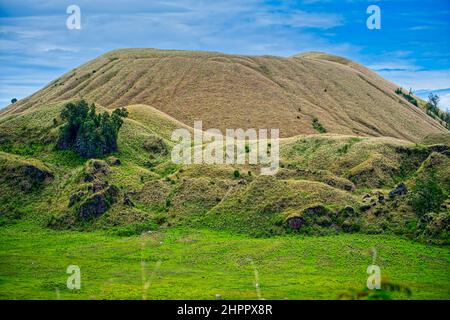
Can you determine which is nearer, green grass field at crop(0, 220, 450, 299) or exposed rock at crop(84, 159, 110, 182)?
green grass field at crop(0, 220, 450, 299)

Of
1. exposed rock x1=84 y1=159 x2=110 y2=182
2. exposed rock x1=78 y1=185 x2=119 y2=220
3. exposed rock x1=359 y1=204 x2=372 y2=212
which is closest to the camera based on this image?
exposed rock x1=359 y1=204 x2=372 y2=212

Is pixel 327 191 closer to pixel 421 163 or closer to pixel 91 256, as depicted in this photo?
pixel 421 163

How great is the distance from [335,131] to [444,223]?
80580 mm

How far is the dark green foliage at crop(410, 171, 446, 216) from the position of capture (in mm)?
68000

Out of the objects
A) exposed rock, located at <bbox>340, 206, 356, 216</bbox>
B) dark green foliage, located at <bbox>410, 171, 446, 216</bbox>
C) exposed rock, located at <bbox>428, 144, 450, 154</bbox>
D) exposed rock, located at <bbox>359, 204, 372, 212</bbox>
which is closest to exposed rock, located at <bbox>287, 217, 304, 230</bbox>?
exposed rock, located at <bbox>340, 206, 356, 216</bbox>

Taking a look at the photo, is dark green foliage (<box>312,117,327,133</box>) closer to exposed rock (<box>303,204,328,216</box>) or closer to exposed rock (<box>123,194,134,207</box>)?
exposed rock (<box>303,204,328,216</box>)

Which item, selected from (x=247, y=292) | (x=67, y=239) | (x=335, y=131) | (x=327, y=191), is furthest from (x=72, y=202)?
(x=335, y=131)

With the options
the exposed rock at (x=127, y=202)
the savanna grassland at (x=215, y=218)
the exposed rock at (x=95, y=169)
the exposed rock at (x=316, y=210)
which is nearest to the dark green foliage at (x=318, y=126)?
the savanna grassland at (x=215, y=218)

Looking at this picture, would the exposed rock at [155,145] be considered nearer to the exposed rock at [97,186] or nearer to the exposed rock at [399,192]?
the exposed rock at [97,186]

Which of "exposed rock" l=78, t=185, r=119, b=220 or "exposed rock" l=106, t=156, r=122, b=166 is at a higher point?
"exposed rock" l=106, t=156, r=122, b=166

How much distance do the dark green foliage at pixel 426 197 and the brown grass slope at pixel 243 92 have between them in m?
64.2

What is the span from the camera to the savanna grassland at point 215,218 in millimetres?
49375

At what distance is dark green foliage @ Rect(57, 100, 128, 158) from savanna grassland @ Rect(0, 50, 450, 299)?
150 centimetres

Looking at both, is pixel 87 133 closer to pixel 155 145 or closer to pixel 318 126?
pixel 155 145
